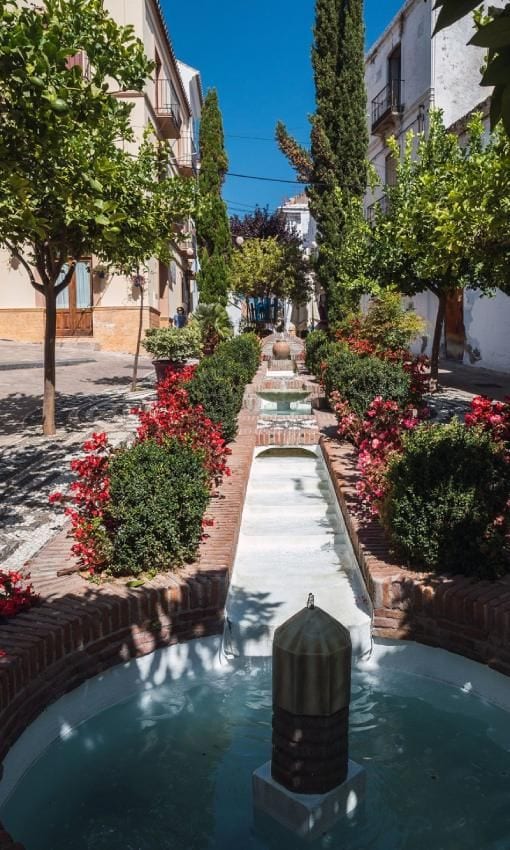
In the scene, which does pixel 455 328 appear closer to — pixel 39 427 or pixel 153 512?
pixel 39 427

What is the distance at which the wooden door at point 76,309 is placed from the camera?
23.7 m

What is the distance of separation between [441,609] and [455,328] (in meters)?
19.1

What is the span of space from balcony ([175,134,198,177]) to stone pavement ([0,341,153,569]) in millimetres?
15124

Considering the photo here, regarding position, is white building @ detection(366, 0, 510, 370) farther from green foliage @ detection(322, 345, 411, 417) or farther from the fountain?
the fountain

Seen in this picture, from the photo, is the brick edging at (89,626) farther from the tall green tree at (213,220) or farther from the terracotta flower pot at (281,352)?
the tall green tree at (213,220)

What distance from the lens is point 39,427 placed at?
34.1 feet

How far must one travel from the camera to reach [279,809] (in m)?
2.88

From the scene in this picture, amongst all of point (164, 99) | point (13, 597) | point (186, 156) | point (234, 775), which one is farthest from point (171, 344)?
point (186, 156)

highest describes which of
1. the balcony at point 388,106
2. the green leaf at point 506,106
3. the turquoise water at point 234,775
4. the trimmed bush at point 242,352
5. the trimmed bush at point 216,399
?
the balcony at point 388,106

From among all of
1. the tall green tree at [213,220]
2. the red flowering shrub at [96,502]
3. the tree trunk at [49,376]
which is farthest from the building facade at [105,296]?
the red flowering shrub at [96,502]

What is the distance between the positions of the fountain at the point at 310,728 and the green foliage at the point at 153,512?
66.6 inches

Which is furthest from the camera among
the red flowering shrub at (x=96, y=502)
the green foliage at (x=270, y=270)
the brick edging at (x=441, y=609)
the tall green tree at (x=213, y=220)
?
the green foliage at (x=270, y=270)

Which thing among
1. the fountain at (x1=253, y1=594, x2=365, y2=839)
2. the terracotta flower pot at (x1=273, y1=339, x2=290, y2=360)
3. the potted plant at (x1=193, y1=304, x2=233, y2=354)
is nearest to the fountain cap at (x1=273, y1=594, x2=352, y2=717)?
the fountain at (x1=253, y1=594, x2=365, y2=839)

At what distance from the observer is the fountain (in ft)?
8.75
